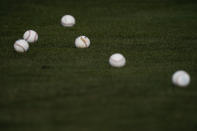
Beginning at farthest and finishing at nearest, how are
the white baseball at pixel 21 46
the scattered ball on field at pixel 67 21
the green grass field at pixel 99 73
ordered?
the scattered ball on field at pixel 67 21 → the white baseball at pixel 21 46 → the green grass field at pixel 99 73

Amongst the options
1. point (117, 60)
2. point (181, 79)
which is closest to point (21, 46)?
point (117, 60)

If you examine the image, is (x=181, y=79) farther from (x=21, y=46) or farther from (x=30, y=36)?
(x=30, y=36)

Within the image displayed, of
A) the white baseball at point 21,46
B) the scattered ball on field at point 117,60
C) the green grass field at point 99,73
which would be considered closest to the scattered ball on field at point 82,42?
the green grass field at point 99,73

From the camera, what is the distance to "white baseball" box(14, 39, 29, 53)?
500cm

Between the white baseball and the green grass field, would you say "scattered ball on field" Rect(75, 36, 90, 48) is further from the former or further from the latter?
the white baseball

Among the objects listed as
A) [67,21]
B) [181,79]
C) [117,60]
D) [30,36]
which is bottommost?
[181,79]

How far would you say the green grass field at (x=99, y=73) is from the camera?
3.41m

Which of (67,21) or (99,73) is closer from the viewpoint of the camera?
(99,73)

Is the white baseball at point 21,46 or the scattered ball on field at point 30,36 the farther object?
the scattered ball on field at point 30,36

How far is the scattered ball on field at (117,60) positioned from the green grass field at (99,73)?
10 cm

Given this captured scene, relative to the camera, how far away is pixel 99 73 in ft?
14.6

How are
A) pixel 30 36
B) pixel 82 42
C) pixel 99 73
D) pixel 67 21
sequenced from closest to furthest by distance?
1. pixel 99 73
2. pixel 82 42
3. pixel 30 36
4. pixel 67 21

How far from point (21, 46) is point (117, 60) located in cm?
188

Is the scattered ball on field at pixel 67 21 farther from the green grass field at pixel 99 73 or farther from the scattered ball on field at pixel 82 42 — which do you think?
the scattered ball on field at pixel 82 42
